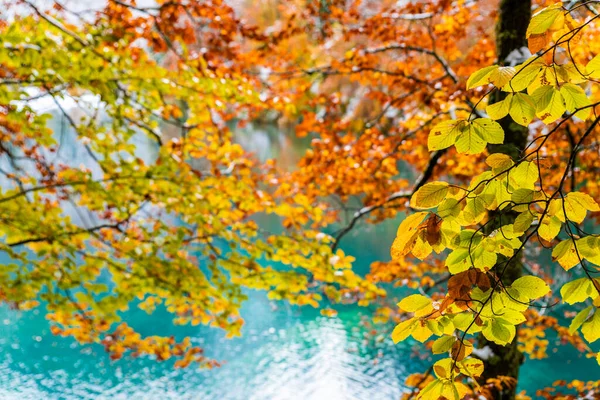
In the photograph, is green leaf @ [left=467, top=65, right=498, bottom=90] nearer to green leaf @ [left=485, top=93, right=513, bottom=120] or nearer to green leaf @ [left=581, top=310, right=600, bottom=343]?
green leaf @ [left=485, top=93, right=513, bottom=120]

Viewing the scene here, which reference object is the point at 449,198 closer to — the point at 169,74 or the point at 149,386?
the point at 169,74

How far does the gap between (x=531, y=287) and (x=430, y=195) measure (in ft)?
0.97

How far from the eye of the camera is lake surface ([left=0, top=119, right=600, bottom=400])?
399 inches

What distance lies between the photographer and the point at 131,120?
151 inches

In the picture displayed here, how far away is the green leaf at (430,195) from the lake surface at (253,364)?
27.8ft

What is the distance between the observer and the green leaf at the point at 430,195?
0.99m

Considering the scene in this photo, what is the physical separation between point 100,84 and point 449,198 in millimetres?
2805

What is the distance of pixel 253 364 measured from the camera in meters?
11.4

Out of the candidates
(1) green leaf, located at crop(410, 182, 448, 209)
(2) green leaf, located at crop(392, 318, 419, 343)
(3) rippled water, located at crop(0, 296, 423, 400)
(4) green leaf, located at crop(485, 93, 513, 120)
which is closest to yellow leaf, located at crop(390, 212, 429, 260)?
(1) green leaf, located at crop(410, 182, 448, 209)

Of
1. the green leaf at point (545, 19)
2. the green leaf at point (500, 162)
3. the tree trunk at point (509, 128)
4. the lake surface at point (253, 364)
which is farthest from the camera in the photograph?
the lake surface at point (253, 364)

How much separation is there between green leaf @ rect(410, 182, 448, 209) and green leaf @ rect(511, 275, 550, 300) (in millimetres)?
255

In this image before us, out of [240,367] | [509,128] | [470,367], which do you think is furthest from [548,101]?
[240,367]

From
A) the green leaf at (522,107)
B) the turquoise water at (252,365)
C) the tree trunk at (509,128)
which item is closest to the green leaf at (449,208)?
the green leaf at (522,107)

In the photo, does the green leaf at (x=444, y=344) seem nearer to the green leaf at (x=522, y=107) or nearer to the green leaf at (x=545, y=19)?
the green leaf at (x=522, y=107)
